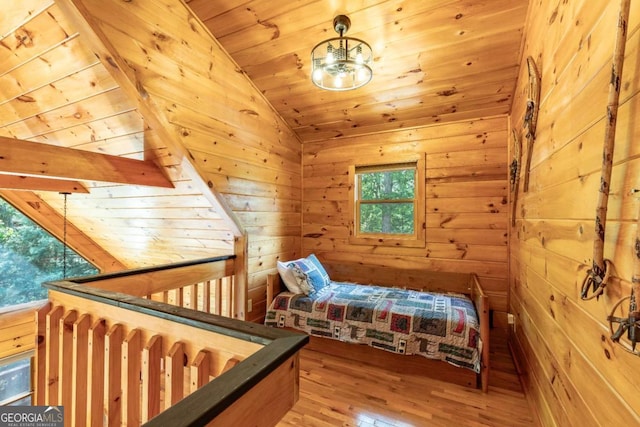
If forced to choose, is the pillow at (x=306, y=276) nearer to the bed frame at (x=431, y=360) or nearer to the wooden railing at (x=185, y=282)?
the bed frame at (x=431, y=360)

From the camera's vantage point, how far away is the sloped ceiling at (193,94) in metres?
1.69

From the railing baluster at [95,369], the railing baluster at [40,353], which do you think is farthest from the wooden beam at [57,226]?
the railing baluster at [95,369]

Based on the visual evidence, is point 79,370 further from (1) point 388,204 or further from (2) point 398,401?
(1) point 388,204

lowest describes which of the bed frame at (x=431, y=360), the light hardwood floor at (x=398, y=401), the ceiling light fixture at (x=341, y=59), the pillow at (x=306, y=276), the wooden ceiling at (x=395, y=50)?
the light hardwood floor at (x=398, y=401)

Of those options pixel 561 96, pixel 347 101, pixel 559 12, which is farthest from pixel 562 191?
pixel 347 101

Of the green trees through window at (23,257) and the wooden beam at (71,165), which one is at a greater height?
the wooden beam at (71,165)

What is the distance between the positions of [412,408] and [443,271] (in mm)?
1490

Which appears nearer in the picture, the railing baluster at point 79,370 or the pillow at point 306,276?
the railing baluster at point 79,370

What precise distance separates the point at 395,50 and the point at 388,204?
5.32 ft

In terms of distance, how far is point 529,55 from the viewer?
1830mm

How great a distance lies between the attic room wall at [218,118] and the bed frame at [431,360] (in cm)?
60

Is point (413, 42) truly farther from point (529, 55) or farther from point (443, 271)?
point (443, 271)

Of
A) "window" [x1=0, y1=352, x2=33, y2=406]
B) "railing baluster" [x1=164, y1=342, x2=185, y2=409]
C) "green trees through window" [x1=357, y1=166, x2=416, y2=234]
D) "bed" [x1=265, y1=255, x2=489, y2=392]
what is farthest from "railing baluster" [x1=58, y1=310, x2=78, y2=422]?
"green trees through window" [x1=357, y1=166, x2=416, y2=234]

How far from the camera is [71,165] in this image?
191cm
